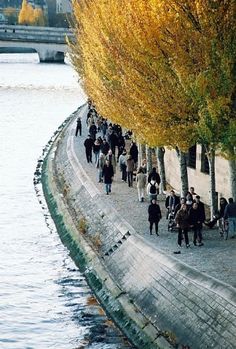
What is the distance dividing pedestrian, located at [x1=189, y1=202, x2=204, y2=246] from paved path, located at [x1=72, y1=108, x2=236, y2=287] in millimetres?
229

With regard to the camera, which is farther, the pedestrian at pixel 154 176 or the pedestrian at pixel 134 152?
the pedestrian at pixel 134 152

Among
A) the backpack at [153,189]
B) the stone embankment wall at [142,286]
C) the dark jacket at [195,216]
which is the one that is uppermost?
the dark jacket at [195,216]

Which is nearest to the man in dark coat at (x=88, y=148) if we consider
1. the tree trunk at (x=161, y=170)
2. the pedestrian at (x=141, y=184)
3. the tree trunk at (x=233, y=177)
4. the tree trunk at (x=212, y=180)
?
the tree trunk at (x=161, y=170)

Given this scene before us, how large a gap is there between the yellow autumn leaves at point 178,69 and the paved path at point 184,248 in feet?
7.60

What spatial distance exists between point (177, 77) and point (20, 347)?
897cm

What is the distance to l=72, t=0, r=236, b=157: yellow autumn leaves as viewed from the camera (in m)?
33.0

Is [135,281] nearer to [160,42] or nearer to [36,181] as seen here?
[160,42]

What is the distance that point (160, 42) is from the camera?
34.4 m

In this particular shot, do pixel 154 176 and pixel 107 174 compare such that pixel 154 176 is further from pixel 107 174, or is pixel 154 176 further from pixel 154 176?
pixel 107 174

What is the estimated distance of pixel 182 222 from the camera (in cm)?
3278

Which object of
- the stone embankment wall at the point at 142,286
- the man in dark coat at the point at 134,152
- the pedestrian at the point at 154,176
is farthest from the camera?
the man in dark coat at the point at 134,152

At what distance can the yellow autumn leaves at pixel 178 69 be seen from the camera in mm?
33000

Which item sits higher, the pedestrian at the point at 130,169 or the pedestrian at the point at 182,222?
the pedestrian at the point at 182,222

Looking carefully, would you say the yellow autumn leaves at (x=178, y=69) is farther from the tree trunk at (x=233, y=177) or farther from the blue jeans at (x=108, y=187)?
the blue jeans at (x=108, y=187)
